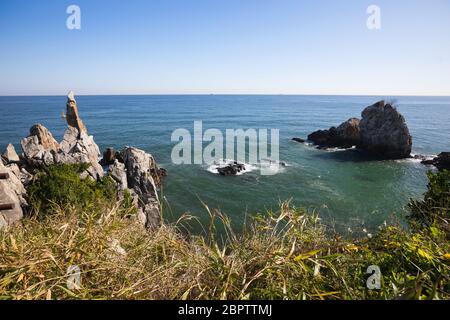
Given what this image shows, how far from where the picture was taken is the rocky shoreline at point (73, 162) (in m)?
16.6

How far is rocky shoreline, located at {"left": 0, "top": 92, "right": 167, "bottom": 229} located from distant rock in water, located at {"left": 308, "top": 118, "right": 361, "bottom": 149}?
29.6 m

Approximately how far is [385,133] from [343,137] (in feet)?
23.4

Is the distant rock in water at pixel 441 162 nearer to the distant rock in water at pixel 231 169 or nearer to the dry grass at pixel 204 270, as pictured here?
the distant rock in water at pixel 231 169

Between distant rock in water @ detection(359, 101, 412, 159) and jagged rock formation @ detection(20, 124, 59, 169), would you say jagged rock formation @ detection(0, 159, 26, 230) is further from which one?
distant rock in water @ detection(359, 101, 412, 159)

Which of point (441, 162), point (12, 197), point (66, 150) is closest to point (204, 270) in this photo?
point (12, 197)

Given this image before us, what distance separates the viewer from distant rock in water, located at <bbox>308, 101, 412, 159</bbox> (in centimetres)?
3994

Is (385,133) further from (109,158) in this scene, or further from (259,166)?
(109,158)

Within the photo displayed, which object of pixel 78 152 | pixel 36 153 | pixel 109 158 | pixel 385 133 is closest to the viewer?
pixel 36 153

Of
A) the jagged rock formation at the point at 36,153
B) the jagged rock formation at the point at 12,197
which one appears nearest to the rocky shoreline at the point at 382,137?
the jagged rock formation at the point at 36,153

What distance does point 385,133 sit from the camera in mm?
41156

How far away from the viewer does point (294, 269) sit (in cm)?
316

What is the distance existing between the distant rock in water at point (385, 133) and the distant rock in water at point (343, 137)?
2.32 metres
